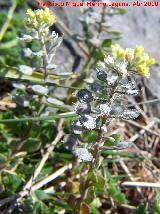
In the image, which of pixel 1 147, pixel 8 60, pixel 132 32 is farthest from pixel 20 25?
pixel 1 147

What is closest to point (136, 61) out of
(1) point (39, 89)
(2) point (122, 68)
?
(2) point (122, 68)

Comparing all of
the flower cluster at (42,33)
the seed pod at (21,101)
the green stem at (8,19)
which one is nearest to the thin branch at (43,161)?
the seed pod at (21,101)

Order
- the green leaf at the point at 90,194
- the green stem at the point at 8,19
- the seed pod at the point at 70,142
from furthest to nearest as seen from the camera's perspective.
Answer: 1. the green stem at the point at 8,19
2. the seed pod at the point at 70,142
3. the green leaf at the point at 90,194

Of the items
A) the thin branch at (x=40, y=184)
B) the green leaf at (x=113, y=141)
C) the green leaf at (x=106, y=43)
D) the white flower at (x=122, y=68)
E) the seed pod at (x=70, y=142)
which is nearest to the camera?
the white flower at (x=122, y=68)

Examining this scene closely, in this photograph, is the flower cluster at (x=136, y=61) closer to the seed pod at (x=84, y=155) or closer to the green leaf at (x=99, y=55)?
the seed pod at (x=84, y=155)

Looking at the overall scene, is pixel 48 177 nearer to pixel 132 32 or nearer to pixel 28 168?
pixel 28 168
